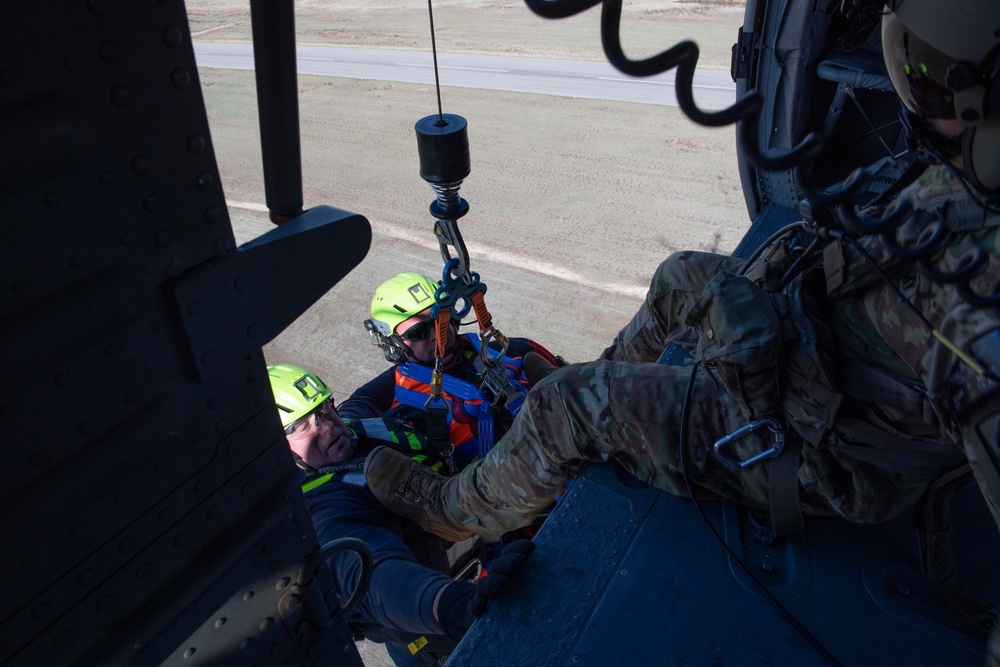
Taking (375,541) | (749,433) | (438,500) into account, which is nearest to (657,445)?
(749,433)

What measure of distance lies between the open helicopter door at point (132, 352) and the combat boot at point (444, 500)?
1.17m

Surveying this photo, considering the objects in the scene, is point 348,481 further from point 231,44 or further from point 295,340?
point 231,44

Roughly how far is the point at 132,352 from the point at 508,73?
42.0 ft

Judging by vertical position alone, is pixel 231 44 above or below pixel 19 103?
below

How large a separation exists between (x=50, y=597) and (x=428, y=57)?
1460cm

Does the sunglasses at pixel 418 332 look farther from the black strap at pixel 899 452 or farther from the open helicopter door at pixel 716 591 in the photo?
the black strap at pixel 899 452

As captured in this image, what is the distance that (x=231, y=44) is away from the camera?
18.2 meters

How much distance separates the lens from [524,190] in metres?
8.62

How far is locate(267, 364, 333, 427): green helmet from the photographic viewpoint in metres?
3.43

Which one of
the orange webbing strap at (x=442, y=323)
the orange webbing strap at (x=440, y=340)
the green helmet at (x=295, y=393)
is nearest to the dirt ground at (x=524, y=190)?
the green helmet at (x=295, y=393)

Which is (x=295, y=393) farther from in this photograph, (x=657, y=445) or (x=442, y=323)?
(x=657, y=445)

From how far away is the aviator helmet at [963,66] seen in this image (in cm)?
140

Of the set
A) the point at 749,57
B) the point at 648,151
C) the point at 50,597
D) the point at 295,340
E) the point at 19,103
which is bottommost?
the point at 295,340

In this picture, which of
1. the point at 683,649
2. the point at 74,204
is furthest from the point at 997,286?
the point at 74,204
